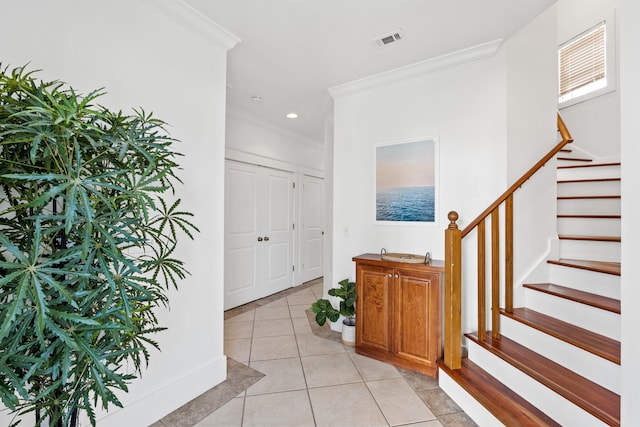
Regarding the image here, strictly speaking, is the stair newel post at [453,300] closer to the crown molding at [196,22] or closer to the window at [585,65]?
the crown molding at [196,22]

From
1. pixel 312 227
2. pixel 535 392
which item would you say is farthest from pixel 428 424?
pixel 312 227

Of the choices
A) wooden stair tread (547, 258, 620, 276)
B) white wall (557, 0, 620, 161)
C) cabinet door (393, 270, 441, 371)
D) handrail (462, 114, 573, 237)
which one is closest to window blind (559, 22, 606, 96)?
white wall (557, 0, 620, 161)

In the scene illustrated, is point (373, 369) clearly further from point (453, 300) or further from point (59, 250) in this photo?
point (59, 250)

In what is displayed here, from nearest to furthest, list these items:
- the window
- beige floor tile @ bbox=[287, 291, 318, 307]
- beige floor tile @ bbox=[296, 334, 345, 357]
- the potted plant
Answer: beige floor tile @ bbox=[296, 334, 345, 357] → the potted plant → the window → beige floor tile @ bbox=[287, 291, 318, 307]

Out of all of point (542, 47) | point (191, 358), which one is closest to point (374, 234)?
point (191, 358)

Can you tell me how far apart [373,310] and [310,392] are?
2.74ft

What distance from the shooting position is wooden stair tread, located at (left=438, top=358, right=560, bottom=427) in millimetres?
1573

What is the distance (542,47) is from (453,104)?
82 cm

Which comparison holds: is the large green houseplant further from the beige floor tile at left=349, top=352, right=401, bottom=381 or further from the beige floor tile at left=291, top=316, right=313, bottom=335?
the beige floor tile at left=291, top=316, right=313, bottom=335

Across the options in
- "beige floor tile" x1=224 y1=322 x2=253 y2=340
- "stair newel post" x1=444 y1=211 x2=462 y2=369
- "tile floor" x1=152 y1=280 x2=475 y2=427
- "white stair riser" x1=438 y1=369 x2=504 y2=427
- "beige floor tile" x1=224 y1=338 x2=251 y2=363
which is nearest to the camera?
"white stair riser" x1=438 y1=369 x2=504 y2=427

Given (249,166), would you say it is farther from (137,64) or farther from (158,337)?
(158,337)

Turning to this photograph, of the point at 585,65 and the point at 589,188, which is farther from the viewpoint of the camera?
the point at 585,65

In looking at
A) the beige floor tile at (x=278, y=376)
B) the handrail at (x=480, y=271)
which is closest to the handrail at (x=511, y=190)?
the handrail at (x=480, y=271)

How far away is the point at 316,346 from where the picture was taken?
282cm
